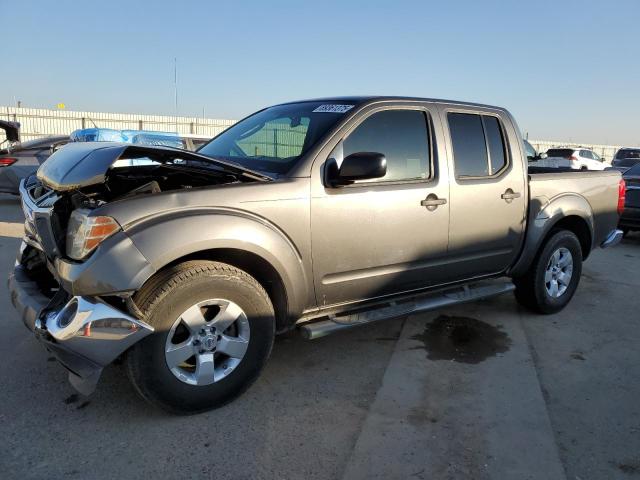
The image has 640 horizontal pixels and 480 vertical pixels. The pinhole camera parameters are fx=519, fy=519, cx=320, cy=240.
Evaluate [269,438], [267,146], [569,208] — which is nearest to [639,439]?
[269,438]

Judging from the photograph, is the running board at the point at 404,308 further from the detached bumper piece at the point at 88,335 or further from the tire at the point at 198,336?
the detached bumper piece at the point at 88,335

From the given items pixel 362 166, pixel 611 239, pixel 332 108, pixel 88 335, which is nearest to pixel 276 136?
pixel 332 108

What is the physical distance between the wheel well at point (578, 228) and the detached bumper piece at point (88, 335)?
12.6 feet

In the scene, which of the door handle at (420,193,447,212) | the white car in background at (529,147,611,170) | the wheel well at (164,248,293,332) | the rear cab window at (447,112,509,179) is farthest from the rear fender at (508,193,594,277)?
the white car in background at (529,147,611,170)

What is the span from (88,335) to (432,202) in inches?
→ 95.5

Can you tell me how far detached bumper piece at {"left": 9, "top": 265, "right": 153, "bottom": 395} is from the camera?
8.46 feet

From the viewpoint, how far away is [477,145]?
14.0ft

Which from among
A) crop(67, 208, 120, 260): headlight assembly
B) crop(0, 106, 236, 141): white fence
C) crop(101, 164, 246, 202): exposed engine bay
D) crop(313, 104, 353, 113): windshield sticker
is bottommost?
crop(67, 208, 120, 260): headlight assembly

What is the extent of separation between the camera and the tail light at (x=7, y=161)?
33.0 ft

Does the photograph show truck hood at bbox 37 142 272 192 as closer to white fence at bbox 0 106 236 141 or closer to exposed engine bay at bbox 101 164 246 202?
exposed engine bay at bbox 101 164 246 202

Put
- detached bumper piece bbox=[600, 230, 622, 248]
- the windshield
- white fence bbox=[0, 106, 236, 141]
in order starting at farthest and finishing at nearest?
white fence bbox=[0, 106, 236, 141] → detached bumper piece bbox=[600, 230, 622, 248] → the windshield

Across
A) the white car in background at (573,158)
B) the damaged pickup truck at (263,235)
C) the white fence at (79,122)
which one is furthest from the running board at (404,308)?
the white car in background at (573,158)

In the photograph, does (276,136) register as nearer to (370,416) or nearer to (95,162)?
(95,162)

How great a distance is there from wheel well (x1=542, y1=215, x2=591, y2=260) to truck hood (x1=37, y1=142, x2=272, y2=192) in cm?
328
